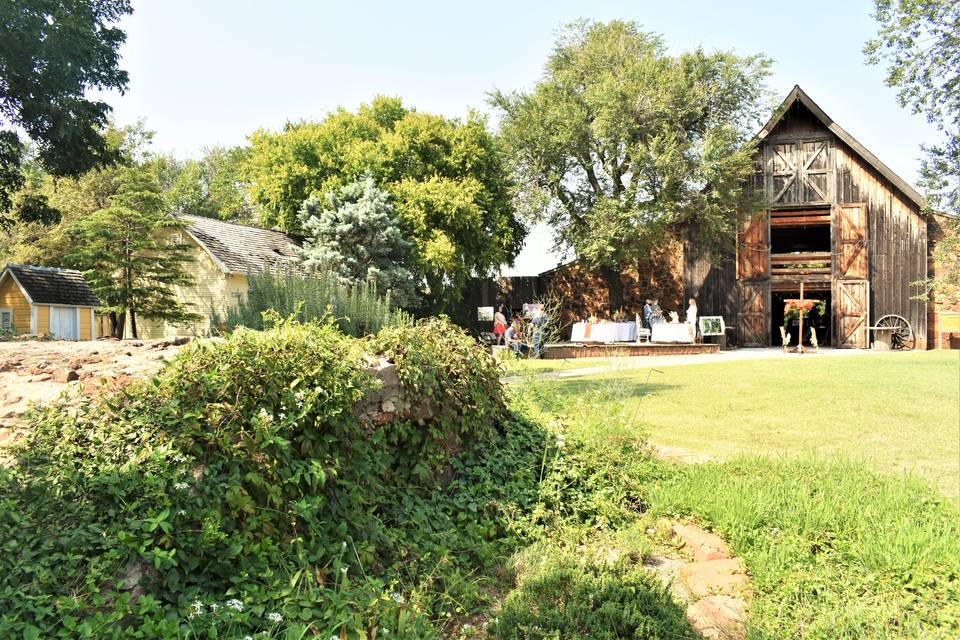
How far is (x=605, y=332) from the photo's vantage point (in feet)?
73.1

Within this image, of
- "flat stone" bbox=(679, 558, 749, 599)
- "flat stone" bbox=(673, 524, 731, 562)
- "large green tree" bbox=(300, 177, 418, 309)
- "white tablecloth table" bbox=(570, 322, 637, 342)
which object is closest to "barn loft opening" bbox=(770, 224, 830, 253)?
"white tablecloth table" bbox=(570, 322, 637, 342)

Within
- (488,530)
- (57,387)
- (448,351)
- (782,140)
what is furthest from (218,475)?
Result: (782,140)

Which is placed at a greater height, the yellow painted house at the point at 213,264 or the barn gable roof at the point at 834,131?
the barn gable roof at the point at 834,131

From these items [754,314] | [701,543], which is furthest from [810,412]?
[754,314]

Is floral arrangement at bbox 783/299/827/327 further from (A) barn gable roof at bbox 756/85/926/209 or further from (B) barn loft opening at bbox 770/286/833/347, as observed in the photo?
(A) barn gable roof at bbox 756/85/926/209

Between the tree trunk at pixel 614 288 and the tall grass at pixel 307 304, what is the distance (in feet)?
68.5

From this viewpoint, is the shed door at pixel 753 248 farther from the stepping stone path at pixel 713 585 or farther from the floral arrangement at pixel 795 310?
the stepping stone path at pixel 713 585

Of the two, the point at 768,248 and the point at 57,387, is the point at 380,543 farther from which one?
the point at 768,248

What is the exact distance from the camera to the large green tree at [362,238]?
21672 millimetres

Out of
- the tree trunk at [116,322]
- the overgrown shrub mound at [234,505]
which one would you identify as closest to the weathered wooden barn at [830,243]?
the tree trunk at [116,322]

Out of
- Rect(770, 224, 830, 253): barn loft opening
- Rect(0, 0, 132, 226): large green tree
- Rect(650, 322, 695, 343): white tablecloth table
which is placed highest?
Rect(0, 0, 132, 226): large green tree

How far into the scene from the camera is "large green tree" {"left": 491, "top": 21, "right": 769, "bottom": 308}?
23.6m

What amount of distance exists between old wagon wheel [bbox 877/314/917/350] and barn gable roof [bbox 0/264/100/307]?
29766 millimetres

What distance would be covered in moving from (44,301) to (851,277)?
3027cm
